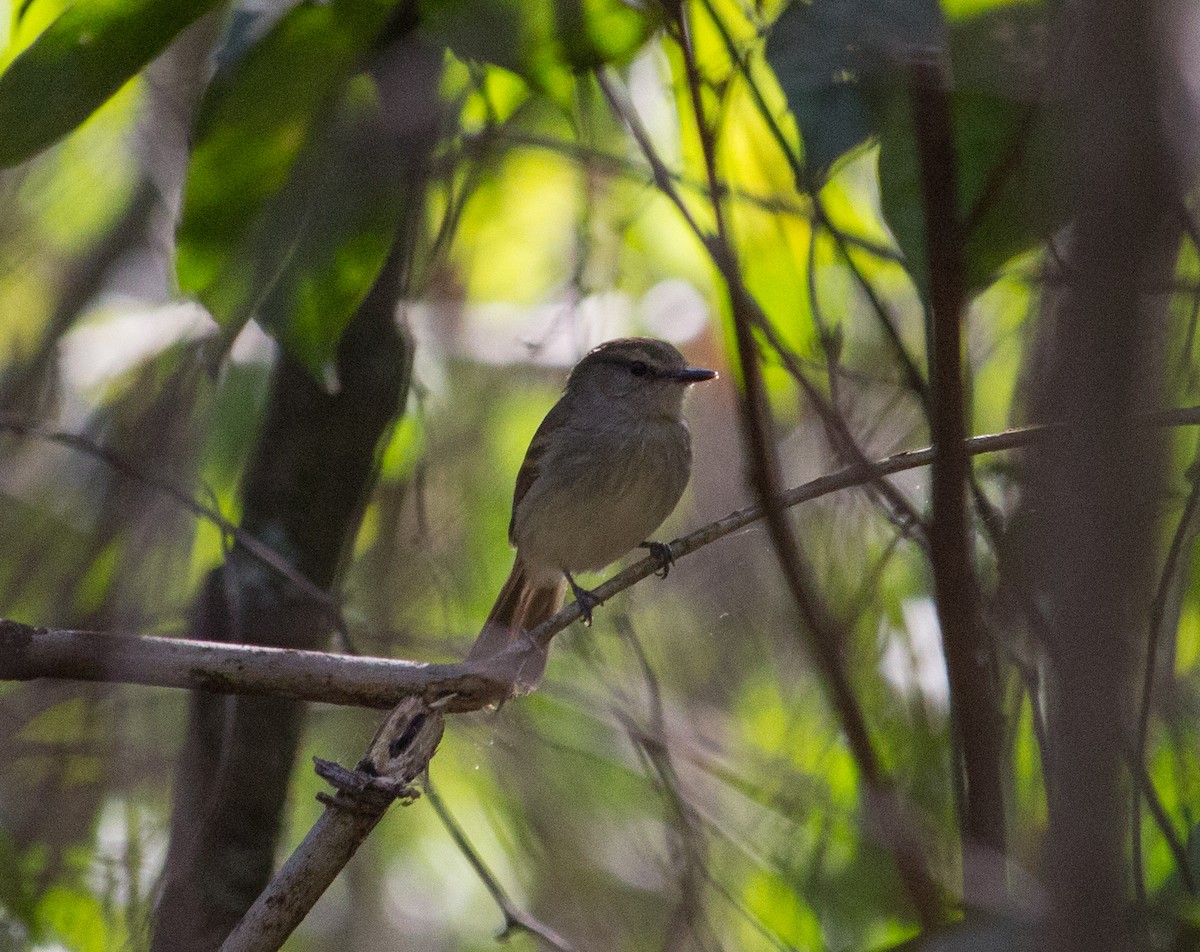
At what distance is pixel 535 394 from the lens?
446cm

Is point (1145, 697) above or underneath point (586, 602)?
above

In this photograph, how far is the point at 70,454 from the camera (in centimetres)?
391

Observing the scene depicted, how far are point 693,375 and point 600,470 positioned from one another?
1.26 feet

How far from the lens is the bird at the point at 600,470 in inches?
152

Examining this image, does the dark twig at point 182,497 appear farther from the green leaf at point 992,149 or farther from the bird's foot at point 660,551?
the green leaf at point 992,149

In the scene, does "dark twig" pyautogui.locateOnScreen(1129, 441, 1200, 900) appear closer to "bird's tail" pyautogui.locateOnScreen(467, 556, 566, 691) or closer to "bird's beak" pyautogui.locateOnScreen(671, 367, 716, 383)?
"bird's tail" pyautogui.locateOnScreen(467, 556, 566, 691)

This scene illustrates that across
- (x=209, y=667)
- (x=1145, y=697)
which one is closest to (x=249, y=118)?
(x=209, y=667)

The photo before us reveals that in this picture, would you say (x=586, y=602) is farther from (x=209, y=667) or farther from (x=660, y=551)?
(x=209, y=667)

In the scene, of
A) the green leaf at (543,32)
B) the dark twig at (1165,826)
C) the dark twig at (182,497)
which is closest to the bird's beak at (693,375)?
the dark twig at (182,497)

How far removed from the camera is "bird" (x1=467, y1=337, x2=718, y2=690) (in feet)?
12.7

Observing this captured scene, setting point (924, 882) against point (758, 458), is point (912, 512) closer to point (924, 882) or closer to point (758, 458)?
point (758, 458)

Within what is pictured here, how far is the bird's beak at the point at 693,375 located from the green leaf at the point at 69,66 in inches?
85.3

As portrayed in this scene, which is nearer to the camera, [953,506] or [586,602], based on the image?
[953,506]

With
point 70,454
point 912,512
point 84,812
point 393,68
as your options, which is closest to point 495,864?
point 84,812
